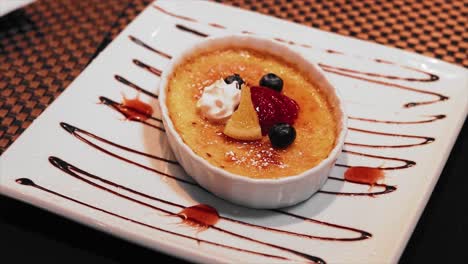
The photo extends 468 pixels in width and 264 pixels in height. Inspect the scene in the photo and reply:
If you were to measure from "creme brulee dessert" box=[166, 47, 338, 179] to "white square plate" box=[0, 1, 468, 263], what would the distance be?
5.1 inches

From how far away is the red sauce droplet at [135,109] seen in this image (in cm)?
201

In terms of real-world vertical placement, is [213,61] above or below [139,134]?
above

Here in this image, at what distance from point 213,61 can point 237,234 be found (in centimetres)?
72

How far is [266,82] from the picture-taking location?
1.92 metres

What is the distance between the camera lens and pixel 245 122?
1759 millimetres

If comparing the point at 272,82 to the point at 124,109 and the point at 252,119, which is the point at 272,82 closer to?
the point at 252,119

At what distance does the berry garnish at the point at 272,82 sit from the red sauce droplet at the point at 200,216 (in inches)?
18.8

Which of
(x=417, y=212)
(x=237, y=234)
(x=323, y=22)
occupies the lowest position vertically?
(x=237, y=234)

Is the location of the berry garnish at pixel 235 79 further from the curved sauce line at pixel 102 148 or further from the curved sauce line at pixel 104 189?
the curved sauce line at pixel 104 189

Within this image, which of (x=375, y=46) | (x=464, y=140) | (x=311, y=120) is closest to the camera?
(x=311, y=120)

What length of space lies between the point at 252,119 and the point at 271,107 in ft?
0.26

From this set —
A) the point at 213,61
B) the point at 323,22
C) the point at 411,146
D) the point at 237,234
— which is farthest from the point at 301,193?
the point at 323,22

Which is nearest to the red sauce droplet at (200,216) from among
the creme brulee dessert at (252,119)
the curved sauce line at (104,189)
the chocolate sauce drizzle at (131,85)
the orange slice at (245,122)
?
the curved sauce line at (104,189)

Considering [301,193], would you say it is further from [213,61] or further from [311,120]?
[213,61]
